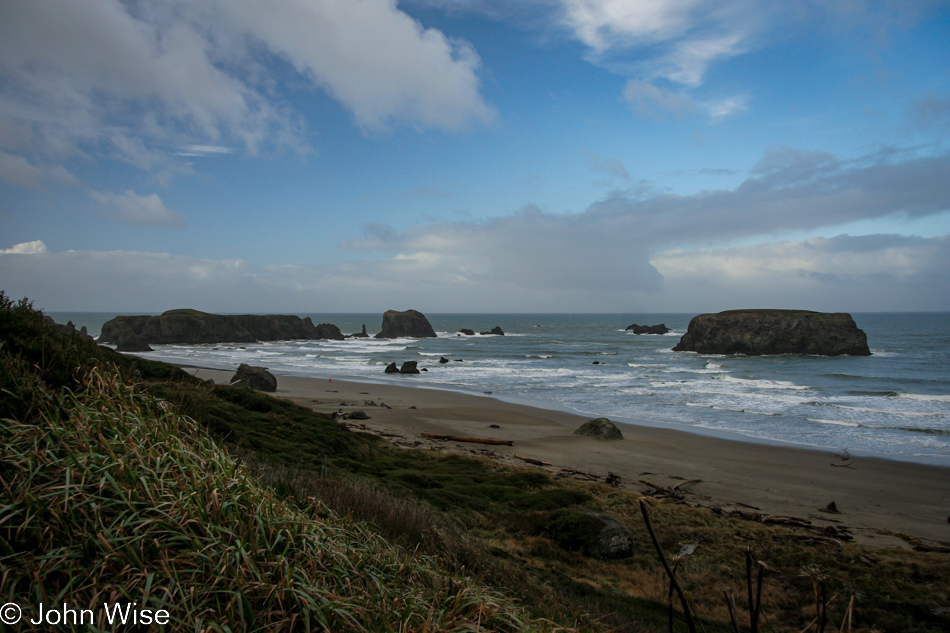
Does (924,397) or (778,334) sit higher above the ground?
(778,334)

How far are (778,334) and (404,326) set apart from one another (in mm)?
61553

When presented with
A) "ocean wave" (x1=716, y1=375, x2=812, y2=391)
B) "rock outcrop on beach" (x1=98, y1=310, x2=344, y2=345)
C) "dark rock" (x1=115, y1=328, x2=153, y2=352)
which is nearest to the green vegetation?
"ocean wave" (x1=716, y1=375, x2=812, y2=391)

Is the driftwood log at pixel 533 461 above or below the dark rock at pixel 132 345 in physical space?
below

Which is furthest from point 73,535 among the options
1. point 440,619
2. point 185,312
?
point 185,312

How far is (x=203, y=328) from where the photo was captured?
72500 mm

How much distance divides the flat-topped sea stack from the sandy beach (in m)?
45.4

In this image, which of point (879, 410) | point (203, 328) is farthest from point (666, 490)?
point (203, 328)

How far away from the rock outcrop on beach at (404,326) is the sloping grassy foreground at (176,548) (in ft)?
297

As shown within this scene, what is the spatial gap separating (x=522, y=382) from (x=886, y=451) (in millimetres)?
21701

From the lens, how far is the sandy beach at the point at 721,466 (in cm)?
1127

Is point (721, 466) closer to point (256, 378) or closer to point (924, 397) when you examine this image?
point (924, 397)

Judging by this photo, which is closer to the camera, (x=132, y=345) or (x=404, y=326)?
(x=132, y=345)

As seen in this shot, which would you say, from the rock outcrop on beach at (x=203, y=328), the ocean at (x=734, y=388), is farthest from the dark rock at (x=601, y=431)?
the rock outcrop on beach at (x=203, y=328)

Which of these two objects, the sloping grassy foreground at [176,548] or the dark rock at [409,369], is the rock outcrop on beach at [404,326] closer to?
the dark rock at [409,369]
